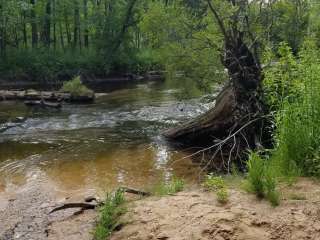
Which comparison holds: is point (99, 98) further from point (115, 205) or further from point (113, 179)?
point (115, 205)

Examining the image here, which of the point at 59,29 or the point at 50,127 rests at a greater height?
the point at 59,29

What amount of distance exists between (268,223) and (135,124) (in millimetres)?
11457

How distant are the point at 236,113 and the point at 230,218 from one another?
5217mm

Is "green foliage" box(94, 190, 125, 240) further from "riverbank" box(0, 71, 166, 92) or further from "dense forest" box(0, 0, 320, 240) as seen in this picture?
"riverbank" box(0, 71, 166, 92)

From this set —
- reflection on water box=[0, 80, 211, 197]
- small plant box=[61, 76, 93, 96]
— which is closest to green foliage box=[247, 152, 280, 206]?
reflection on water box=[0, 80, 211, 197]

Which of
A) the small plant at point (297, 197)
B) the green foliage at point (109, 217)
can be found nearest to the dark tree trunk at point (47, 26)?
the green foliage at point (109, 217)

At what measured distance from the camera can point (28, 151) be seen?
11.8 m

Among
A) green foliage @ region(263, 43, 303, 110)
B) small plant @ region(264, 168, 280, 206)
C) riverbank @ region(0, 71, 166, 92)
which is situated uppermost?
green foliage @ region(263, 43, 303, 110)

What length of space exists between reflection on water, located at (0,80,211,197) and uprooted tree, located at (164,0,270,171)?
0.82 meters

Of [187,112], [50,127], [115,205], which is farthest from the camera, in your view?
[187,112]

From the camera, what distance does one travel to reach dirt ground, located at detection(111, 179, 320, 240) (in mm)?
4543

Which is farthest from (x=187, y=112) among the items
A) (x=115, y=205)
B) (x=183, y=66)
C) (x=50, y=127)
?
(x=115, y=205)

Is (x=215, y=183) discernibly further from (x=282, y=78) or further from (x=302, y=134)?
(x=282, y=78)

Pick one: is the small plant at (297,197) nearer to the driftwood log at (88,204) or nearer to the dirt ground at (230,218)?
the dirt ground at (230,218)
